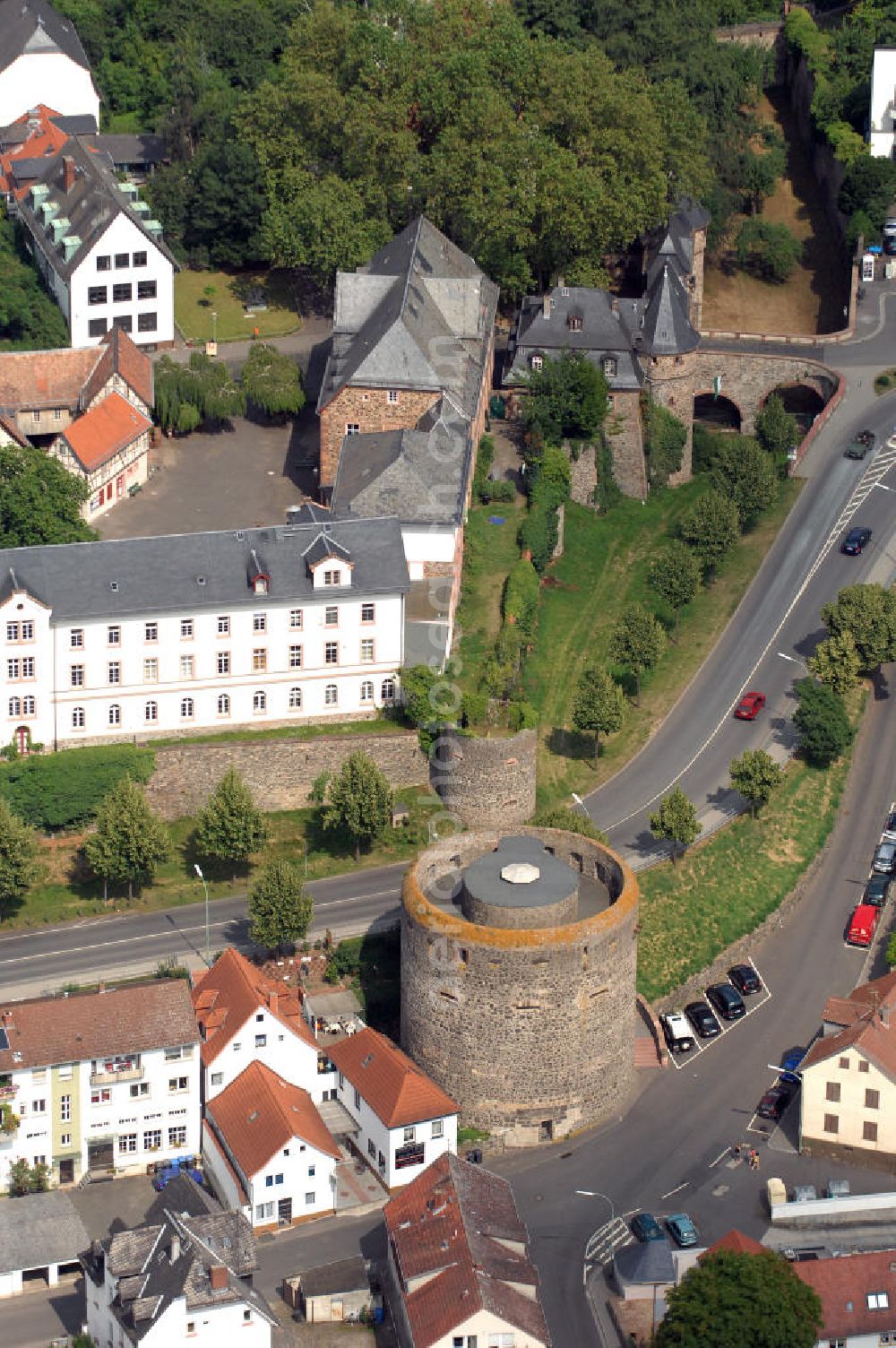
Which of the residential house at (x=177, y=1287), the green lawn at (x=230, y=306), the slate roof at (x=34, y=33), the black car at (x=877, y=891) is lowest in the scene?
the residential house at (x=177, y=1287)

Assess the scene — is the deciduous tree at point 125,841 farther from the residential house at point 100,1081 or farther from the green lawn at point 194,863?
the residential house at point 100,1081

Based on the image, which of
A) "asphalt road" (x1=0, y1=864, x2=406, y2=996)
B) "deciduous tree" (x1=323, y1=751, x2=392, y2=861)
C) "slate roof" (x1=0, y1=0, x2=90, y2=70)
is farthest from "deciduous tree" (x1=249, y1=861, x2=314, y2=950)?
"slate roof" (x1=0, y1=0, x2=90, y2=70)

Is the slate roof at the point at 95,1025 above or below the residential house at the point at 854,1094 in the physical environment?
above

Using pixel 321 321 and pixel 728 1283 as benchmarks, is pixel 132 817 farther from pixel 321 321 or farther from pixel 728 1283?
pixel 321 321

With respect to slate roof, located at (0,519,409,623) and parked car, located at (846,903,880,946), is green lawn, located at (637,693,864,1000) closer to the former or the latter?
parked car, located at (846,903,880,946)

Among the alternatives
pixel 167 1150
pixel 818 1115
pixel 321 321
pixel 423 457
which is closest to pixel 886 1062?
pixel 818 1115

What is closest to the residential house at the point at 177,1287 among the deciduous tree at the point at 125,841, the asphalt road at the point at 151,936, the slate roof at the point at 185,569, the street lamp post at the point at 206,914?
the asphalt road at the point at 151,936
